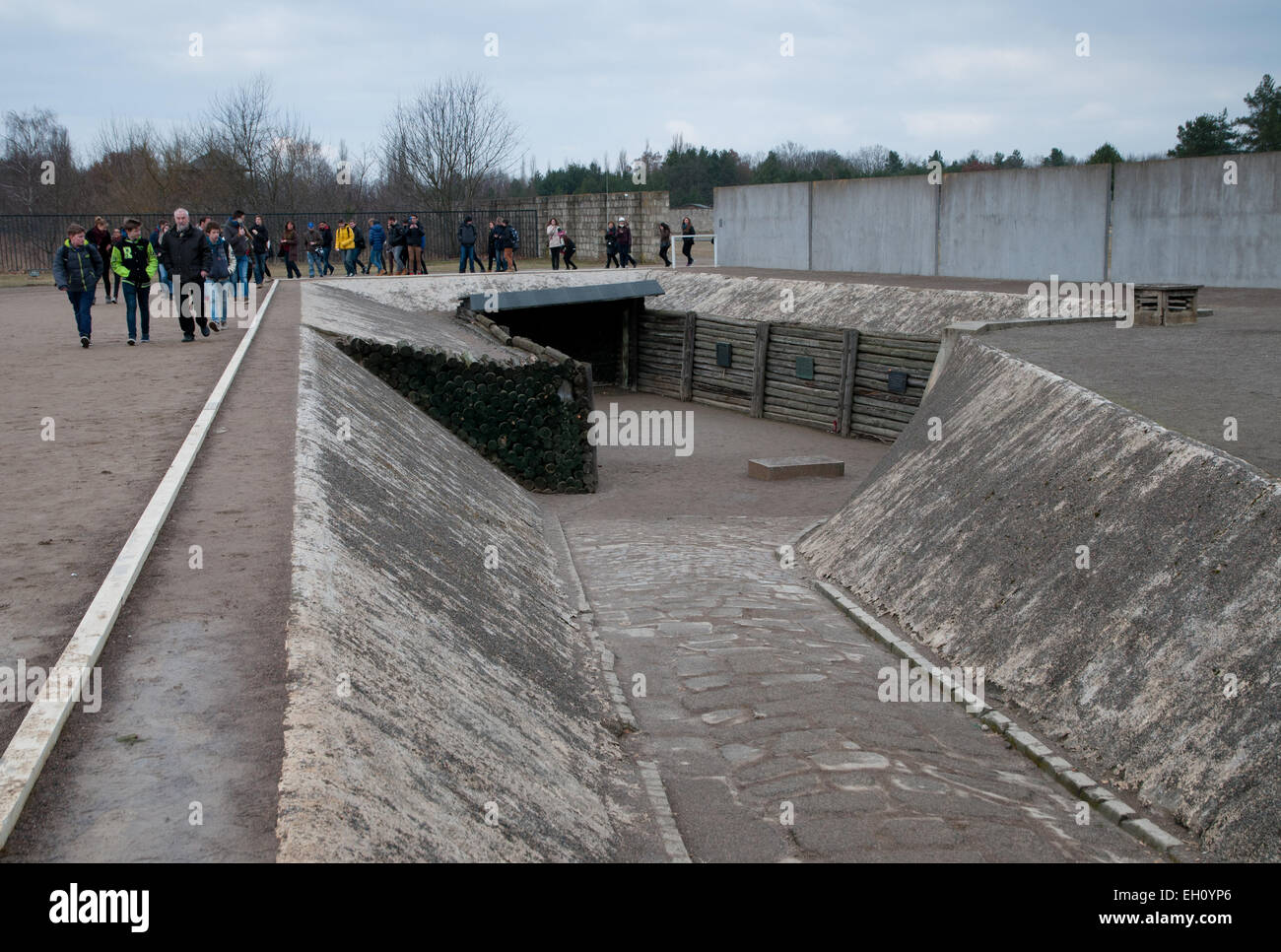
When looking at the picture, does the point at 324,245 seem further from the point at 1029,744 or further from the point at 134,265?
the point at 1029,744

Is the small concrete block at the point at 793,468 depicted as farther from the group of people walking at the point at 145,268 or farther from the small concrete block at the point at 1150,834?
the small concrete block at the point at 1150,834

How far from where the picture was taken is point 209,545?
6.82m

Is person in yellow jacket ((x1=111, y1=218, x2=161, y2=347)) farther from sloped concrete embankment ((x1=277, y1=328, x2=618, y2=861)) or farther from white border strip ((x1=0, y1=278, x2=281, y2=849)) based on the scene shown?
white border strip ((x1=0, y1=278, x2=281, y2=849))

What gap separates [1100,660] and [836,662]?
2.14 metres

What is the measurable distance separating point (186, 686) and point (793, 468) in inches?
546

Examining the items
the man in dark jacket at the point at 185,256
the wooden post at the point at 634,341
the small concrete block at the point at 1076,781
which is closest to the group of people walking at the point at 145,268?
the man in dark jacket at the point at 185,256

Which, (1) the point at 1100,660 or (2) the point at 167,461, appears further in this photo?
(2) the point at 167,461

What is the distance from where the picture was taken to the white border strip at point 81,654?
3992 millimetres

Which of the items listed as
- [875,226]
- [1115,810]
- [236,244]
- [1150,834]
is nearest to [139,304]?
[236,244]

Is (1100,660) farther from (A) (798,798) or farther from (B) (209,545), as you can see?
(B) (209,545)

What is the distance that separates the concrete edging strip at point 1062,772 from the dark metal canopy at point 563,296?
59.9 feet

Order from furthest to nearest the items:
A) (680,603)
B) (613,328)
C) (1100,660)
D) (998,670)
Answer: (613,328) < (680,603) < (998,670) < (1100,660)

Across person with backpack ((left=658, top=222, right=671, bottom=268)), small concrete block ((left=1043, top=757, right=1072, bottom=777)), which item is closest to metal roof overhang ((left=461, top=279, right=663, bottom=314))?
person with backpack ((left=658, top=222, right=671, bottom=268))

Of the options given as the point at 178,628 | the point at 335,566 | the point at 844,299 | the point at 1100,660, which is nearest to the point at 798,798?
the point at 1100,660
